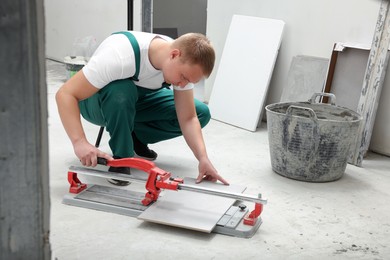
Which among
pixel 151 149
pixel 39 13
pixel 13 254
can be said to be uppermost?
pixel 39 13

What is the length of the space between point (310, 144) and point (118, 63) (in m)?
0.95

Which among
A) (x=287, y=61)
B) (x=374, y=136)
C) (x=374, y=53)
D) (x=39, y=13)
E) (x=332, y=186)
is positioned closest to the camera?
(x=39, y=13)

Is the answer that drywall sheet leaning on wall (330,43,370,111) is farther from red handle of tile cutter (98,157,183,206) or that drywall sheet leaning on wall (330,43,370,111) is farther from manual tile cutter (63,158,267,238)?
red handle of tile cutter (98,157,183,206)

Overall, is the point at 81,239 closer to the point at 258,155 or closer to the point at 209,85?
the point at 258,155

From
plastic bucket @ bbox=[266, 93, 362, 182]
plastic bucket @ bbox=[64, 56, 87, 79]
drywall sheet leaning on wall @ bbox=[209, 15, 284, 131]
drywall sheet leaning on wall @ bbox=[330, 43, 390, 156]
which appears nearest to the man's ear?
plastic bucket @ bbox=[266, 93, 362, 182]

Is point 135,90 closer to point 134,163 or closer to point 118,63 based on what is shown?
point 118,63

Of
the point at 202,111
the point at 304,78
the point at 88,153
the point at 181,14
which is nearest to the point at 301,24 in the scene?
the point at 304,78

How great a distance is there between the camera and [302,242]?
177 cm

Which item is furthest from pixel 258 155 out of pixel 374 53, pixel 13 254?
pixel 13 254

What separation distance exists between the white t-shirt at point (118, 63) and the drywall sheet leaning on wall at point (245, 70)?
1.21 meters

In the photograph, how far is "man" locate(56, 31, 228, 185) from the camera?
1.85 m

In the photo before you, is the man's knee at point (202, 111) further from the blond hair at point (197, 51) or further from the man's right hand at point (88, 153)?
the man's right hand at point (88, 153)

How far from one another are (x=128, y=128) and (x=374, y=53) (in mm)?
1376

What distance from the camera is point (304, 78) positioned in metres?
3.15
